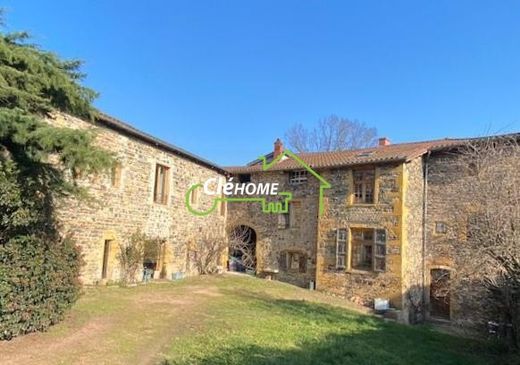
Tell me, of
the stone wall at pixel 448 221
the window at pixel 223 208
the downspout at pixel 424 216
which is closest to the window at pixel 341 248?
the downspout at pixel 424 216

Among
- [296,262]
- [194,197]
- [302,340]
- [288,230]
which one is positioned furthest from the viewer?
Result: [288,230]

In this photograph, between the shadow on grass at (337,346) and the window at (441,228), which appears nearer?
the shadow on grass at (337,346)

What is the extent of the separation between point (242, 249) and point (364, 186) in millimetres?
6808

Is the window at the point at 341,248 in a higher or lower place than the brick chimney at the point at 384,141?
lower

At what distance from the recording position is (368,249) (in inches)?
648

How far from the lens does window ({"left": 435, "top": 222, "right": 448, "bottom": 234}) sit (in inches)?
648

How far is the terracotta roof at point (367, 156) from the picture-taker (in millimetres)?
15922

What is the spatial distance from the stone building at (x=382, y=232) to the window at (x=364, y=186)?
0.04 metres

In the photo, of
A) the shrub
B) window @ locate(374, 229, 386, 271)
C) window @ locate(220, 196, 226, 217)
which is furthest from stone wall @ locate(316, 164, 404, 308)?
the shrub

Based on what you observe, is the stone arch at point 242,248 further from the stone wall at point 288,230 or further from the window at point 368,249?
the window at point 368,249

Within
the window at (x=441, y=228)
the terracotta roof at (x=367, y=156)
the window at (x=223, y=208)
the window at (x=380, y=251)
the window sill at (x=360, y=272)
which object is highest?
the terracotta roof at (x=367, y=156)

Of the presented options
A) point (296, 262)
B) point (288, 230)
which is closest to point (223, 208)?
point (288, 230)

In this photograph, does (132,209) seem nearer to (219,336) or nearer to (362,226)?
(219,336)

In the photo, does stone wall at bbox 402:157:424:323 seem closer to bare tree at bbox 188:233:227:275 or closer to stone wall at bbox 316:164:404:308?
stone wall at bbox 316:164:404:308
